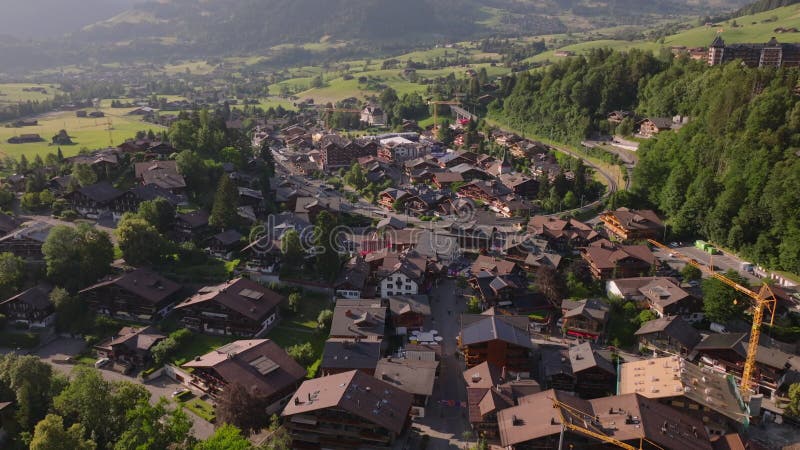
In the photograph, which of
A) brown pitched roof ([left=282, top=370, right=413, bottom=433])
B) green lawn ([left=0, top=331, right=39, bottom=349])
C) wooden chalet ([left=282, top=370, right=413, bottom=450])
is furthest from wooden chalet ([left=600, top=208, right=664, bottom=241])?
green lawn ([left=0, top=331, right=39, bottom=349])

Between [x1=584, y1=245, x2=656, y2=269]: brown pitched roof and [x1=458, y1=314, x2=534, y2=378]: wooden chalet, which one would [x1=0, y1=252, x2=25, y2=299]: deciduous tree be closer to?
[x1=458, y1=314, x2=534, y2=378]: wooden chalet

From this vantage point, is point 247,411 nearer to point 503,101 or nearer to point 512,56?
point 503,101

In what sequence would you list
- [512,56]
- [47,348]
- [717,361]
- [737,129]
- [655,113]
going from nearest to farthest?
1. [717,361]
2. [47,348]
3. [737,129]
4. [655,113]
5. [512,56]

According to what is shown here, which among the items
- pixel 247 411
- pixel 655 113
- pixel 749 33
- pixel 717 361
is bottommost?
pixel 717 361

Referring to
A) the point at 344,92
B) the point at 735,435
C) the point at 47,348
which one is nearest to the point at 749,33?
the point at 344,92

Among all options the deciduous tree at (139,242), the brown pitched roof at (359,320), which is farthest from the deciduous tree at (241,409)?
the deciduous tree at (139,242)

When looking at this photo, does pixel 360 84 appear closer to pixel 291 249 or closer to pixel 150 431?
pixel 291 249
